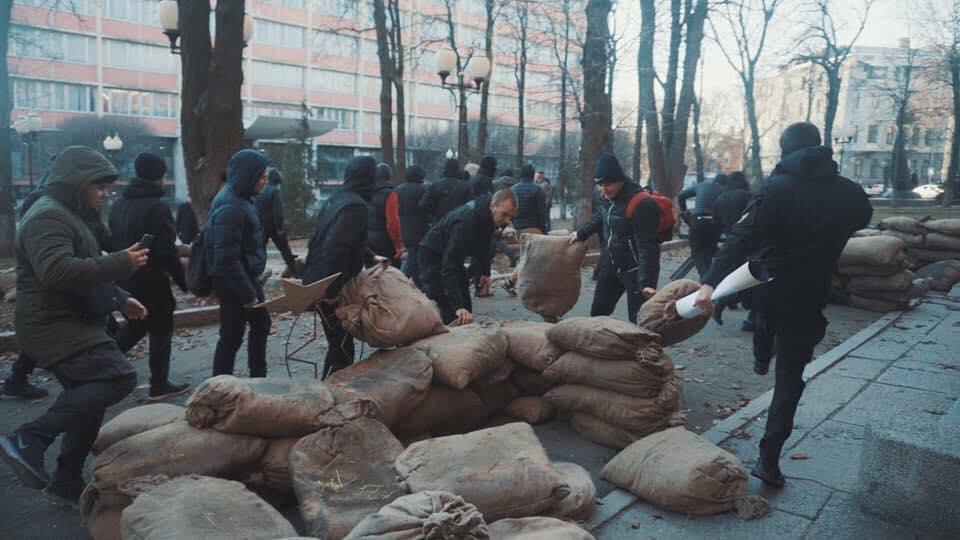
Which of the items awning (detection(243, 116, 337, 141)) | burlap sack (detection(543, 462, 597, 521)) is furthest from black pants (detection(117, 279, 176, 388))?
awning (detection(243, 116, 337, 141))

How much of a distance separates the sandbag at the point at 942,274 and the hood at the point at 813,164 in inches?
352

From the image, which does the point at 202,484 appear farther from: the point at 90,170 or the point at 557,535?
the point at 90,170

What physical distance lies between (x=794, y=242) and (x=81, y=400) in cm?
362

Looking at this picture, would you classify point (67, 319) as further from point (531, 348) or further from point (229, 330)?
point (531, 348)

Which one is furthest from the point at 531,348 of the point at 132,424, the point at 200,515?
the point at 200,515

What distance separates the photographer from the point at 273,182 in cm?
909

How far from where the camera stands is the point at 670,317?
4.37 m

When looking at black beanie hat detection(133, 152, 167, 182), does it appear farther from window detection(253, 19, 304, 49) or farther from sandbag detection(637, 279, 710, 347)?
window detection(253, 19, 304, 49)

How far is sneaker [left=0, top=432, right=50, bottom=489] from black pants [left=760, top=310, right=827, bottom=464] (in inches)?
145

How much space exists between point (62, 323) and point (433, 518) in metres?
2.29

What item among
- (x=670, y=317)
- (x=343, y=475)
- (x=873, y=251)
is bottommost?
(x=343, y=475)

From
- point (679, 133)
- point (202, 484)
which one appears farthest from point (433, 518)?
point (679, 133)

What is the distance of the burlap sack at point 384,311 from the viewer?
13.5 feet

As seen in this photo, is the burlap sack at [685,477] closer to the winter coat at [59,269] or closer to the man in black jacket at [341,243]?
the man in black jacket at [341,243]
